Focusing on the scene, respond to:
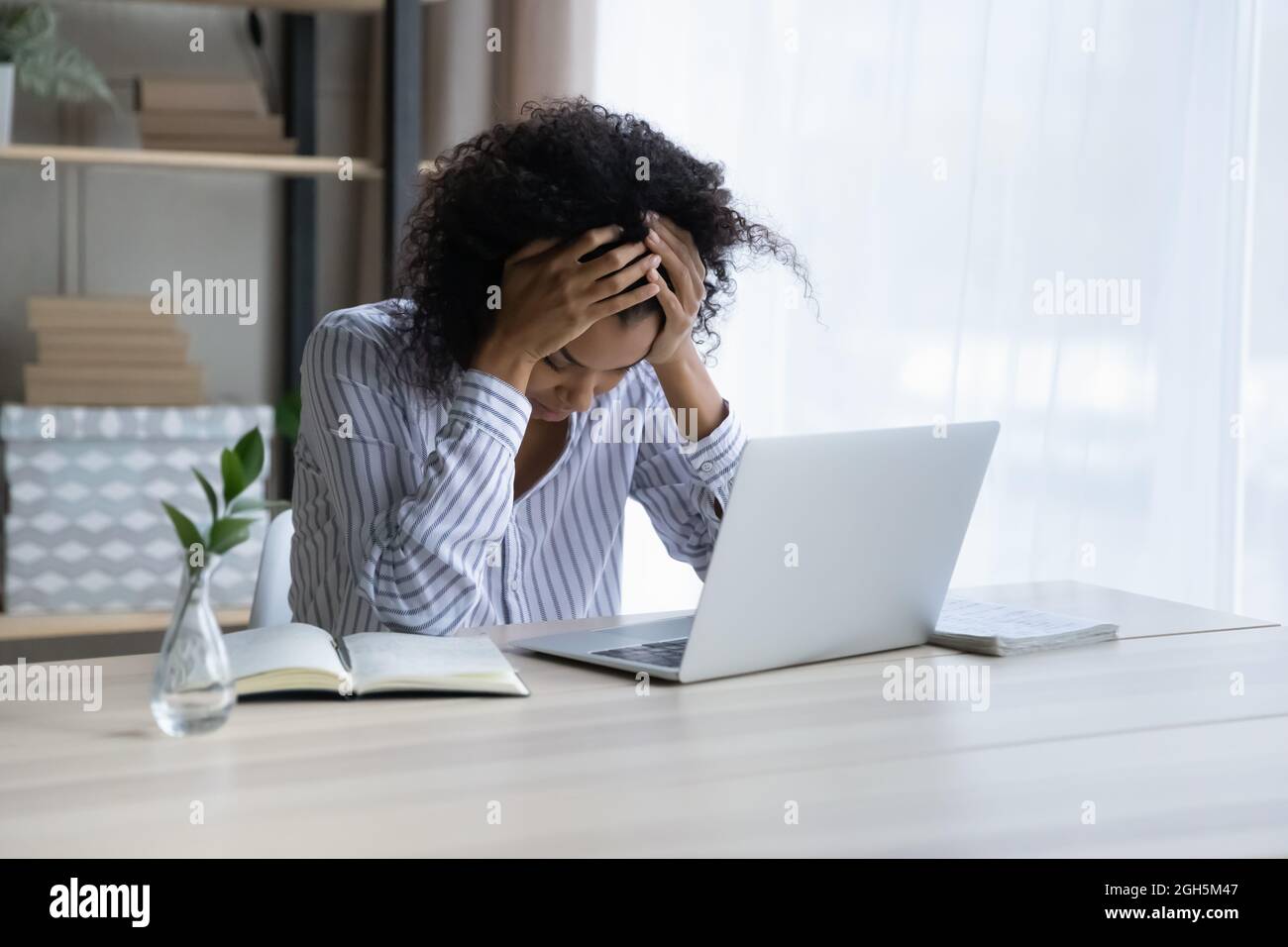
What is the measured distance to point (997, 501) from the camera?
2084 millimetres

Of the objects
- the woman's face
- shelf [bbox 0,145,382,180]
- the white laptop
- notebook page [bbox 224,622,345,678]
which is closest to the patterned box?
shelf [bbox 0,145,382,180]

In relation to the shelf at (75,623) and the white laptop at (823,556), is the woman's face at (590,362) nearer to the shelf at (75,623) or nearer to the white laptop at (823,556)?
the white laptop at (823,556)

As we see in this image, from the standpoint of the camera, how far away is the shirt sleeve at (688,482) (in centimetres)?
149

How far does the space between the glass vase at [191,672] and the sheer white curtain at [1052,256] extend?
4.66 ft

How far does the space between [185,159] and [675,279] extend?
3.78 feet

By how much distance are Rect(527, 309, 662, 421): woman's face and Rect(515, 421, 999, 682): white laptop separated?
26 cm

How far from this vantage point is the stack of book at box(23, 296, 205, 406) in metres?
2.13

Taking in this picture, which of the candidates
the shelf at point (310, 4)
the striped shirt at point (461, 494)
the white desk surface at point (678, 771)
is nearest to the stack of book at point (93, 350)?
the shelf at point (310, 4)

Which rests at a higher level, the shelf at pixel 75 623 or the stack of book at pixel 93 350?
the stack of book at pixel 93 350

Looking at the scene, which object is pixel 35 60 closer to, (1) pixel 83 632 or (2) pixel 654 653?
(1) pixel 83 632

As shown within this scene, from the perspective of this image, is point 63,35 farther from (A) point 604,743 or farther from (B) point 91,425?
(A) point 604,743

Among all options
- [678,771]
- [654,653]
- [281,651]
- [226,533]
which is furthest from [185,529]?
[654,653]

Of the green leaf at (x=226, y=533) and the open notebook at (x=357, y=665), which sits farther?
the open notebook at (x=357, y=665)
